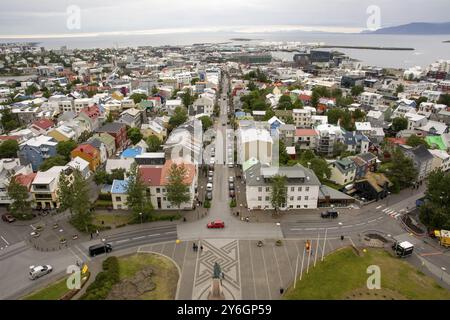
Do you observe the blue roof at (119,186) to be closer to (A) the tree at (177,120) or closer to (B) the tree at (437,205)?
(A) the tree at (177,120)

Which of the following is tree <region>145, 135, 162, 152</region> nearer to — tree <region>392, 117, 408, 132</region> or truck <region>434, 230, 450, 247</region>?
truck <region>434, 230, 450, 247</region>

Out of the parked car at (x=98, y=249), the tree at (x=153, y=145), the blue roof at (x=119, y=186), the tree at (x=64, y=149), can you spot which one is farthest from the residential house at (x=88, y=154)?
the parked car at (x=98, y=249)

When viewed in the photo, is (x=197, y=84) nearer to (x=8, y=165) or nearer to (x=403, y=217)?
(x=8, y=165)

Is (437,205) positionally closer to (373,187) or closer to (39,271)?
(373,187)

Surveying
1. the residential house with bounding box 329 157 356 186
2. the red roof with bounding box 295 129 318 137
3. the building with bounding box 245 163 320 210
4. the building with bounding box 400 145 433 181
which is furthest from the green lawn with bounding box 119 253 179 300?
the red roof with bounding box 295 129 318 137

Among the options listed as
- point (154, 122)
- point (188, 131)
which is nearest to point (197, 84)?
point (154, 122)

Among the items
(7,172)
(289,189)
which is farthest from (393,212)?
(7,172)
